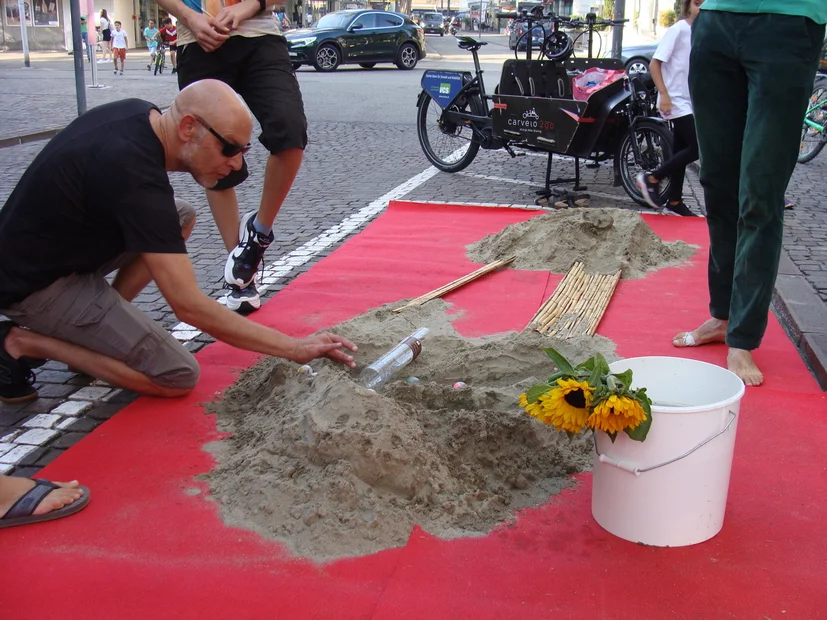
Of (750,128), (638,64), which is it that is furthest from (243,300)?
(638,64)

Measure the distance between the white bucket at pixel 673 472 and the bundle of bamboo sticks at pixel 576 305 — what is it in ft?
5.09

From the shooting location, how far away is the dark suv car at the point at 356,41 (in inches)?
946

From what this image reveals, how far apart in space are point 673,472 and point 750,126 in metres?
1.70

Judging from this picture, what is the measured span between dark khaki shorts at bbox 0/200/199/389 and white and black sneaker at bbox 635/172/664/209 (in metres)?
4.46

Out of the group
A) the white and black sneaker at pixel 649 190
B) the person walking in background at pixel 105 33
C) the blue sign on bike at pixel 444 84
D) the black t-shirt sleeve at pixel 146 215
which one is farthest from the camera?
the person walking in background at pixel 105 33

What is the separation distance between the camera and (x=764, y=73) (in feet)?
10.9

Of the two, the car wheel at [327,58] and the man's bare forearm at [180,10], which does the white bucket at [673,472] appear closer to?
the man's bare forearm at [180,10]

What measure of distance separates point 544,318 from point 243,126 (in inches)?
75.5

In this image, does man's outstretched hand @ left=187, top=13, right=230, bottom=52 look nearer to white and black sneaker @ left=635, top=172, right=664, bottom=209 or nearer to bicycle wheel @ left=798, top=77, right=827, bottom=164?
white and black sneaker @ left=635, top=172, right=664, bottom=209

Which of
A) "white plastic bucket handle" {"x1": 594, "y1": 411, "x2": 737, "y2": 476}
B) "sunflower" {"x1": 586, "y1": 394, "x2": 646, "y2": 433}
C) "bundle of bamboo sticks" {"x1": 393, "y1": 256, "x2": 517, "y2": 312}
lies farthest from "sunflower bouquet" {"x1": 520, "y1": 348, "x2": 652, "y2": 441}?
"bundle of bamboo sticks" {"x1": 393, "y1": 256, "x2": 517, "y2": 312}

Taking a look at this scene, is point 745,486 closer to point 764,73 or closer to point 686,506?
point 686,506

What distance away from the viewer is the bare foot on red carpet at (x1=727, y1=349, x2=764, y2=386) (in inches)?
139

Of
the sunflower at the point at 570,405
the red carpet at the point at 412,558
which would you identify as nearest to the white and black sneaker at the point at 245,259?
the red carpet at the point at 412,558

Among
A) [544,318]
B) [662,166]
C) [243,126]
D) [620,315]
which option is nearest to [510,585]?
[243,126]
